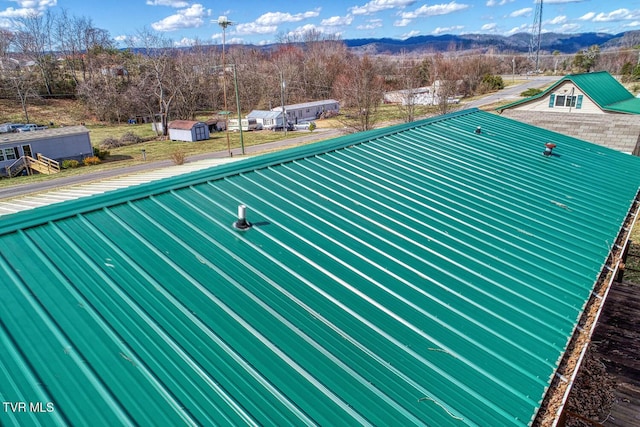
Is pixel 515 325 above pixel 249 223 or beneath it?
beneath

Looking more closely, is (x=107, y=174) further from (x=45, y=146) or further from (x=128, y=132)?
(x=128, y=132)

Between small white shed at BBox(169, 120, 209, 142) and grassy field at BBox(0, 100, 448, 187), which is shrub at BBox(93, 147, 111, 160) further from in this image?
small white shed at BBox(169, 120, 209, 142)

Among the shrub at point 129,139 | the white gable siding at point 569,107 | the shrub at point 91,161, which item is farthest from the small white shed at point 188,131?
A: the white gable siding at point 569,107

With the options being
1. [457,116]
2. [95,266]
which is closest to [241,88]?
[457,116]

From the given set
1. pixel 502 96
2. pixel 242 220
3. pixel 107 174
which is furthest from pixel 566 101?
pixel 502 96

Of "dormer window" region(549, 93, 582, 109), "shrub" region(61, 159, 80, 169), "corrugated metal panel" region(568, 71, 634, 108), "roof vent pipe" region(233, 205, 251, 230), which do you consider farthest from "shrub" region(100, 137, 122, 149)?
"roof vent pipe" region(233, 205, 251, 230)

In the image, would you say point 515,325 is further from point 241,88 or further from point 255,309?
point 241,88
